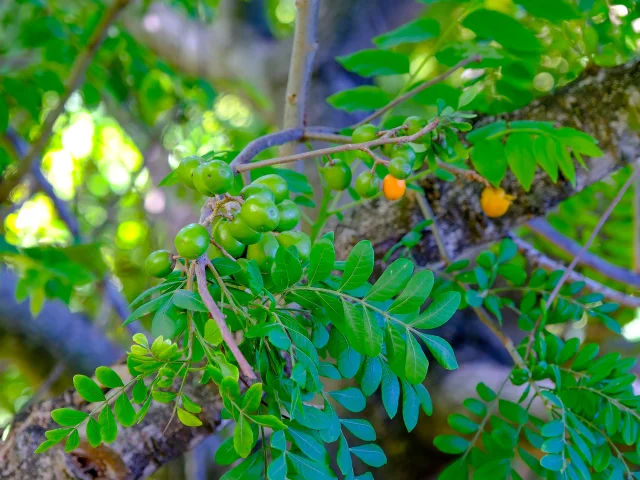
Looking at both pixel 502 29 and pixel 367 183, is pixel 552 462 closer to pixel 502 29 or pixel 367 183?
pixel 367 183

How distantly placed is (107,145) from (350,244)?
9.44ft

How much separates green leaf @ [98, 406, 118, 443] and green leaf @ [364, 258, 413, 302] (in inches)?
11.1

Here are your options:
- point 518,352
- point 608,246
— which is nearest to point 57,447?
point 518,352

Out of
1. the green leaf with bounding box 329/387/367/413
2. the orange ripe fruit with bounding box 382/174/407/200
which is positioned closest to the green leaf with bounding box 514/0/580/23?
the orange ripe fruit with bounding box 382/174/407/200

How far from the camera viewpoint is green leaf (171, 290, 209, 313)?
448 millimetres

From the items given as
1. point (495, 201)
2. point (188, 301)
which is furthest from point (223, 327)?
point (495, 201)

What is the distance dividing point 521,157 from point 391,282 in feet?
1.44

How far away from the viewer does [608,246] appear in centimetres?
191

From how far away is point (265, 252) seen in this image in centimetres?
56

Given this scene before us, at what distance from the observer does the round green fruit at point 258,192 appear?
1.62 ft

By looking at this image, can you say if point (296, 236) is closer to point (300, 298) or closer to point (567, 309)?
point (300, 298)

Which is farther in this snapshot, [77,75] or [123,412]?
[77,75]

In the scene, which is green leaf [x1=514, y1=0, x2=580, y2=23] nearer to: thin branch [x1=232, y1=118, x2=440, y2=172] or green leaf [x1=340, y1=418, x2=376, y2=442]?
thin branch [x1=232, y1=118, x2=440, y2=172]

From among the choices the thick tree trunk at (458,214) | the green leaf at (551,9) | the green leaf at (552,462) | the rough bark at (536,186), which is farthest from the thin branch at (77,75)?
the green leaf at (552,462)
